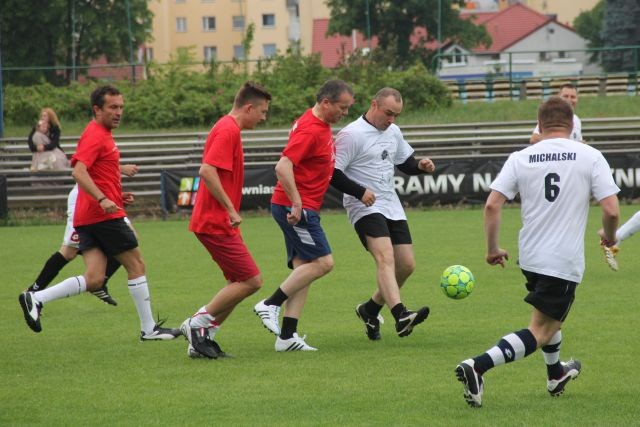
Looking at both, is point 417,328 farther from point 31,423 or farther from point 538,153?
point 31,423

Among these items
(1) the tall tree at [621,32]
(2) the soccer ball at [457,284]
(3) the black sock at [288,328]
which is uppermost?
(1) the tall tree at [621,32]

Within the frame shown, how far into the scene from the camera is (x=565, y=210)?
635 cm

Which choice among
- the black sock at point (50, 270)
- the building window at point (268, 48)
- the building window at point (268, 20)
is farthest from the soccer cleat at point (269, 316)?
the building window at point (268, 20)

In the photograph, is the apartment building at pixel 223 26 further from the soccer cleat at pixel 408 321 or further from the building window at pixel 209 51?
the soccer cleat at pixel 408 321

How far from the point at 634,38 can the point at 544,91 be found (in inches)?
254

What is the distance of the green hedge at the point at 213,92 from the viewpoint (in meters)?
31.8

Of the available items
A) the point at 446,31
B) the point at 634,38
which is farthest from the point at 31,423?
the point at 446,31

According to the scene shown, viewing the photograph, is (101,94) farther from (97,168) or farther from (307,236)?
(307,236)

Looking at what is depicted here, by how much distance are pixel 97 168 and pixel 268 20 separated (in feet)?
281

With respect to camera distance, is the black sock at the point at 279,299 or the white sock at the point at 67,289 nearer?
the black sock at the point at 279,299

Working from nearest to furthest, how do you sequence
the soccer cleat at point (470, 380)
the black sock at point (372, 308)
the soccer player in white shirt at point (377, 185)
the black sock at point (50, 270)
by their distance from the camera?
the soccer cleat at point (470, 380) < the soccer player in white shirt at point (377, 185) < the black sock at point (372, 308) < the black sock at point (50, 270)

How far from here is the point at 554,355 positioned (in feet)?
21.7

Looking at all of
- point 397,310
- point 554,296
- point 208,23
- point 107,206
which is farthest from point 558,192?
point 208,23

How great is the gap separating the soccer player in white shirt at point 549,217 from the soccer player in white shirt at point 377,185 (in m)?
2.36
